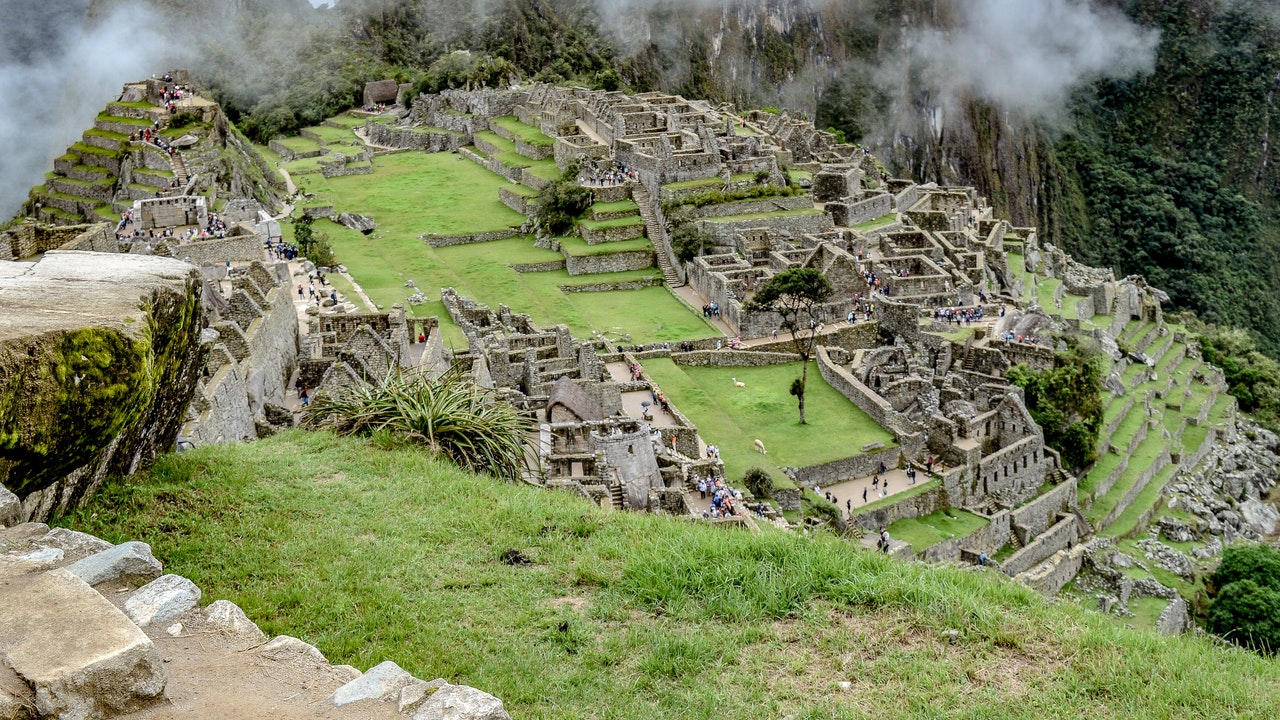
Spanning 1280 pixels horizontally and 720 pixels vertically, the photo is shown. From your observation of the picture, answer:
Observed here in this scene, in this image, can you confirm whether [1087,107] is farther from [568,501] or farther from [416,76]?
[568,501]

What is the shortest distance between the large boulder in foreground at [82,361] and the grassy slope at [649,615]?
695mm

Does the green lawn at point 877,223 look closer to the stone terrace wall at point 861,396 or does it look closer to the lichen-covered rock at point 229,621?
the stone terrace wall at point 861,396

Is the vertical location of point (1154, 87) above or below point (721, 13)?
below

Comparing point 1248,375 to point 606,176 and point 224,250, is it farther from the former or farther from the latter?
point 224,250

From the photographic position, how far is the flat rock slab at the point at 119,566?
637cm

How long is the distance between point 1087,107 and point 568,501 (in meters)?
185

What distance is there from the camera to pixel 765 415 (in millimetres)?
32469

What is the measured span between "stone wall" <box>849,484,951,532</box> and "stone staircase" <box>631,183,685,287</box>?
1708 centimetres

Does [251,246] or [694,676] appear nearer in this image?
[694,676]

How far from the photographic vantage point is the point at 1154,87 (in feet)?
592

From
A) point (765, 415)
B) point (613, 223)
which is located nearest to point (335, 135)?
point (613, 223)

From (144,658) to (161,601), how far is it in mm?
1142

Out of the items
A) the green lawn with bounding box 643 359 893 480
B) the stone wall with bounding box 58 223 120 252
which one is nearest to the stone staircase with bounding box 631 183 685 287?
the green lawn with bounding box 643 359 893 480

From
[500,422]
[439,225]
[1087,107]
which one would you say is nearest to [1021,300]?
[439,225]
